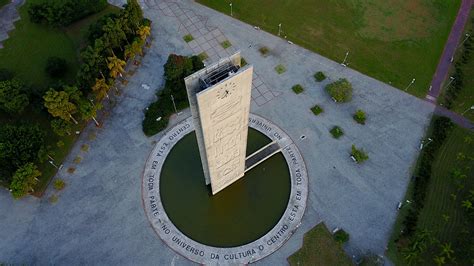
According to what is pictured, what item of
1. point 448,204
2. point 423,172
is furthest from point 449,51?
point 448,204

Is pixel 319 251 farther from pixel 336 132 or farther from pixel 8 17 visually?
pixel 8 17

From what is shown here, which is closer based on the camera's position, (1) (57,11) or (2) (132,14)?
(2) (132,14)

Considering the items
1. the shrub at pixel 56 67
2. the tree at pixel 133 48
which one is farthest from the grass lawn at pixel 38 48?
the tree at pixel 133 48

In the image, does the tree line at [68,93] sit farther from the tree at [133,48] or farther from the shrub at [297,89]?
the shrub at [297,89]

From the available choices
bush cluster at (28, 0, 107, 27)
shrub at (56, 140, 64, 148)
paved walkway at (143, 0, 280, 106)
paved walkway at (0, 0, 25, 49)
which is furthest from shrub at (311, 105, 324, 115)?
A: paved walkway at (0, 0, 25, 49)

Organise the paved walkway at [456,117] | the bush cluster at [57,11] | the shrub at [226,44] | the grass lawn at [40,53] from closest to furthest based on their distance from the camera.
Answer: the grass lawn at [40,53] < the paved walkway at [456,117] < the bush cluster at [57,11] < the shrub at [226,44]

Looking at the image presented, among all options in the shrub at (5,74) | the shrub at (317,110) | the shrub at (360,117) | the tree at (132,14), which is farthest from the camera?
the tree at (132,14)
